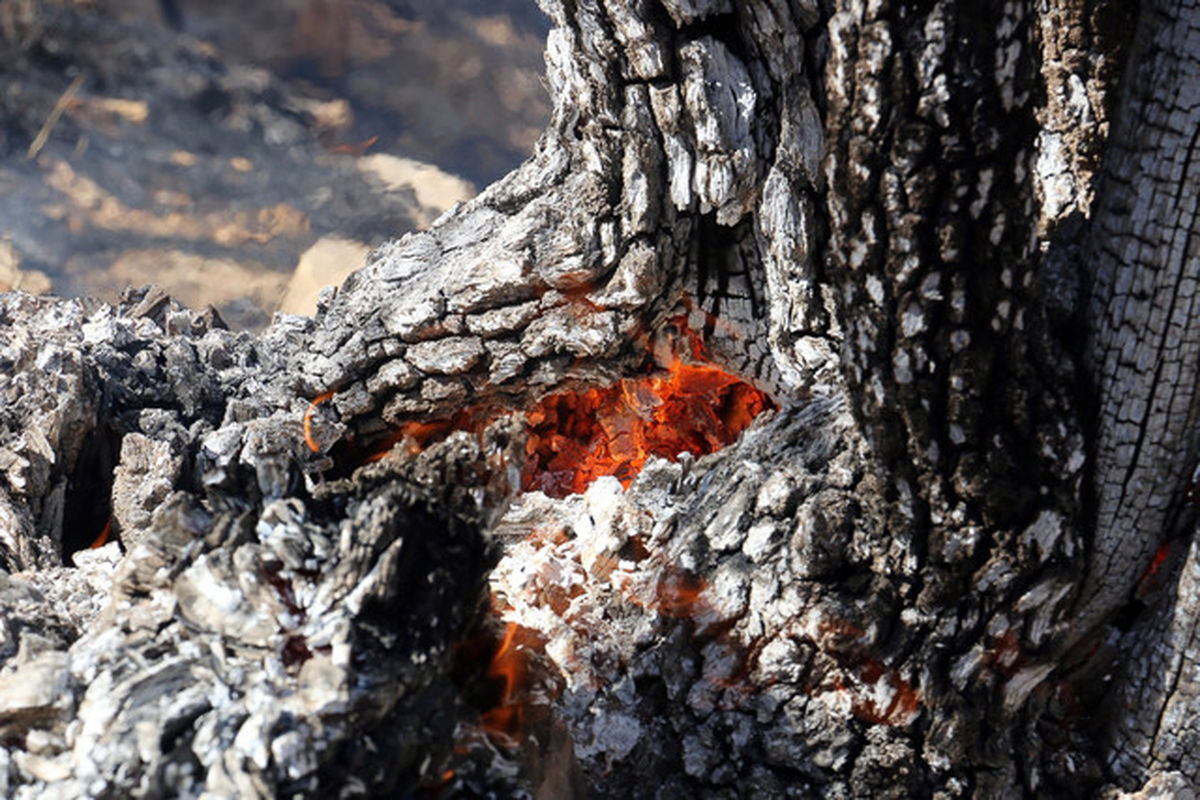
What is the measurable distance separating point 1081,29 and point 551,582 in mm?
3049

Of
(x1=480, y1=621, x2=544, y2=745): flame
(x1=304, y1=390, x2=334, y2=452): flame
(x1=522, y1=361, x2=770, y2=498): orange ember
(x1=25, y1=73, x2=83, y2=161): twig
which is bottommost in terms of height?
(x1=480, y1=621, x2=544, y2=745): flame

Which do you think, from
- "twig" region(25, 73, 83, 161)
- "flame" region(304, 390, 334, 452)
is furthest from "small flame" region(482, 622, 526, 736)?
"twig" region(25, 73, 83, 161)

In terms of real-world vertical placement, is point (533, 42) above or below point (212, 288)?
above

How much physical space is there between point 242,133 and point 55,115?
5.78 feet

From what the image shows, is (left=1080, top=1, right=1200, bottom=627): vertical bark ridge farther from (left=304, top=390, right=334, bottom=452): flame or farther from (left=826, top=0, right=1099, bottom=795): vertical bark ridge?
(left=304, top=390, right=334, bottom=452): flame

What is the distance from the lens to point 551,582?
4.13 meters

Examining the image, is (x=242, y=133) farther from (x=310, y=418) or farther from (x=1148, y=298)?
(x=1148, y=298)

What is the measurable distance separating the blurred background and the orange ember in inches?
192

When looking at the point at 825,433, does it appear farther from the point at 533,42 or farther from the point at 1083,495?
the point at 533,42

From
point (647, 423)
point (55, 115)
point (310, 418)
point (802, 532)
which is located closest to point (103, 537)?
point (310, 418)

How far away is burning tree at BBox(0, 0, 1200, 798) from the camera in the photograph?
7.59ft

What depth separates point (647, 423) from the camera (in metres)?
6.77

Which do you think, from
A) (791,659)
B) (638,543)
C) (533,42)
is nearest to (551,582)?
(638,543)

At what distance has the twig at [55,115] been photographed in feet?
30.9
